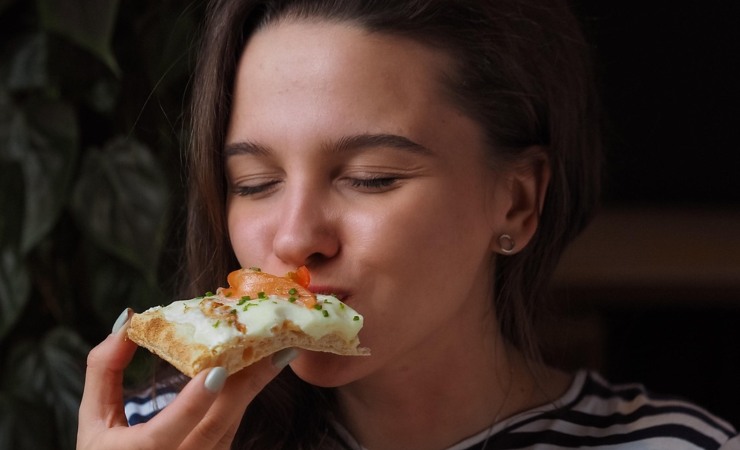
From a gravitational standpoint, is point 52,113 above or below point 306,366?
above

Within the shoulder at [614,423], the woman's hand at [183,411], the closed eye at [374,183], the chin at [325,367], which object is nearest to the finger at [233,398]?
the woman's hand at [183,411]

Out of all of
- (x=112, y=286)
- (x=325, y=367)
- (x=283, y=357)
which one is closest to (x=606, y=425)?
(x=325, y=367)

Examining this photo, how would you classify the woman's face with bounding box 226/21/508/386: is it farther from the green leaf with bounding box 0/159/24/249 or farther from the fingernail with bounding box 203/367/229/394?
the green leaf with bounding box 0/159/24/249

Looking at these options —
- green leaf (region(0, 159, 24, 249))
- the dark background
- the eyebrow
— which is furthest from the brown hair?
the dark background

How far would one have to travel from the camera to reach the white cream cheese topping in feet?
3.68

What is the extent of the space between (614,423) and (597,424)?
27mm

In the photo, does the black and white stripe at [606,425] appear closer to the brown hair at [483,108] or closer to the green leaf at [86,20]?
the brown hair at [483,108]

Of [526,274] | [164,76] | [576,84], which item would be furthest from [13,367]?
[576,84]

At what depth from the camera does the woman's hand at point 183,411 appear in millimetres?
1109

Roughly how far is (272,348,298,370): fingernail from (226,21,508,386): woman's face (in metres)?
0.09

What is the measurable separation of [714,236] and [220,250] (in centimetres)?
154

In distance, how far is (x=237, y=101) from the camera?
4.58ft

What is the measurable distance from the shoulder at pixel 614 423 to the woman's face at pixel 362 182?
0.28m

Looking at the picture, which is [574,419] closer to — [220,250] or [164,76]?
[220,250]
